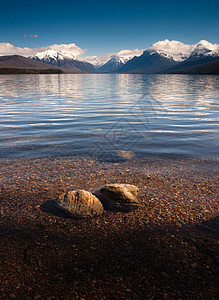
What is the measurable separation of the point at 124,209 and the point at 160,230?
4.08ft

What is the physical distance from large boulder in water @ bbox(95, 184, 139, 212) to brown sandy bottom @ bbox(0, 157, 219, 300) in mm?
307

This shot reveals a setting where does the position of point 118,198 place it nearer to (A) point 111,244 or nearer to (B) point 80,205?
(B) point 80,205

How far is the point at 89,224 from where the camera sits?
564 centimetres

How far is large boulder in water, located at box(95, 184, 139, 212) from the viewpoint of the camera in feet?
21.2

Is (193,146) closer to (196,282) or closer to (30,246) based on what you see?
(196,282)

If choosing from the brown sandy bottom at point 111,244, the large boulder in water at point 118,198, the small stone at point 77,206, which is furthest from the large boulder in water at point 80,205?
the large boulder in water at point 118,198

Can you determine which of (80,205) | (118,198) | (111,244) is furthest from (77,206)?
(111,244)

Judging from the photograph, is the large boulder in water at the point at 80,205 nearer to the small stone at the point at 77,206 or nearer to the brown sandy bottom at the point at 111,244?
the small stone at the point at 77,206

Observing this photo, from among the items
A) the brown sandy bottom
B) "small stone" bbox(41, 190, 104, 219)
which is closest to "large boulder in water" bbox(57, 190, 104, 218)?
"small stone" bbox(41, 190, 104, 219)

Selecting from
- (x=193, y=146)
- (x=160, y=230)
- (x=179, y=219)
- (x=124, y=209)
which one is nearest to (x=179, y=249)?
(x=160, y=230)

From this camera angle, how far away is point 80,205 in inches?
239

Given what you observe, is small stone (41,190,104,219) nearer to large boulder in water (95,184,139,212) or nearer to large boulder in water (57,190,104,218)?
large boulder in water (57,190,104,218)

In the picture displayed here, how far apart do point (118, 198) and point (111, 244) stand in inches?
71.1

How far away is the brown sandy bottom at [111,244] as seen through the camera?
12.6 feet
